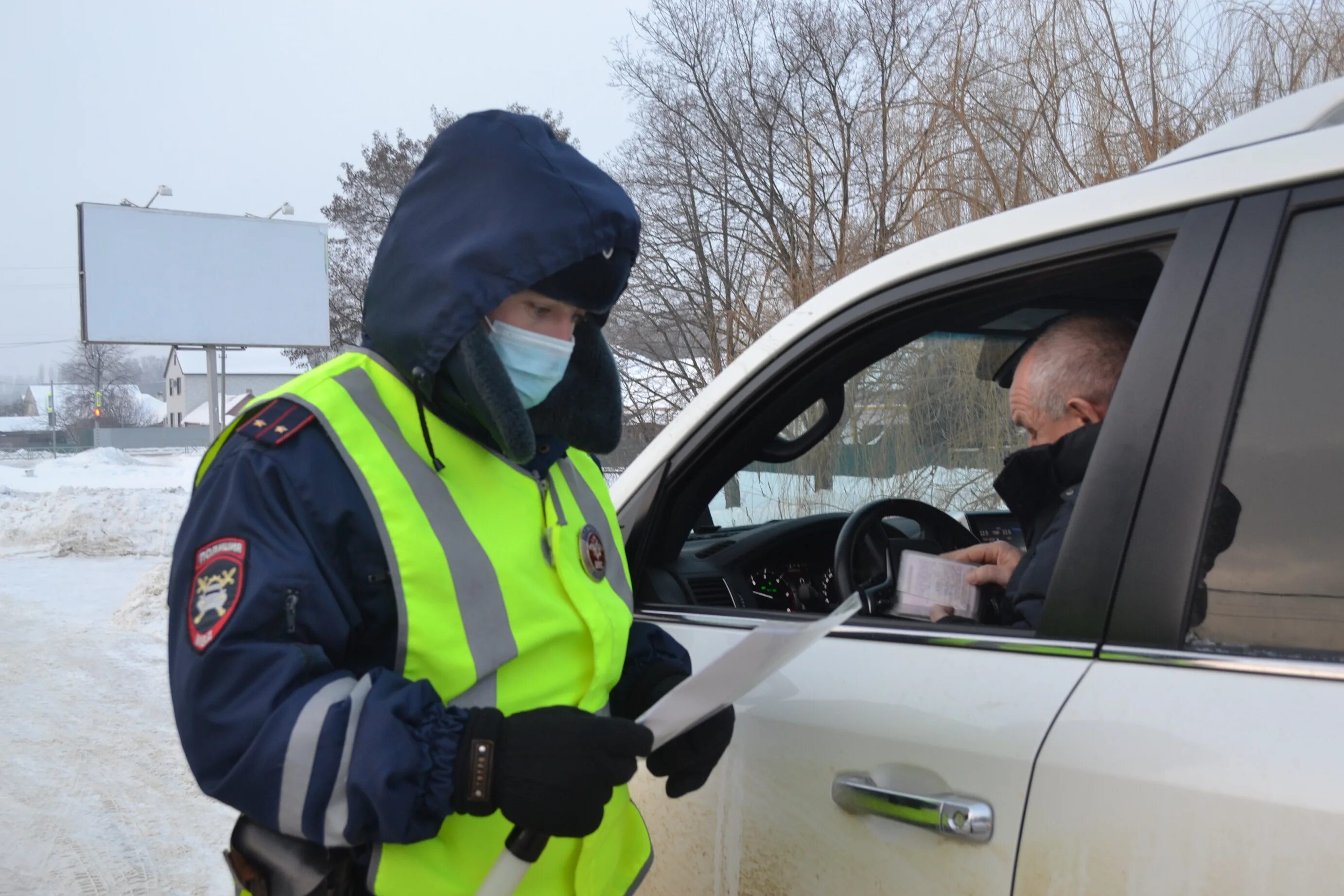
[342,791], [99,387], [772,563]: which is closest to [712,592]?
[772,563]

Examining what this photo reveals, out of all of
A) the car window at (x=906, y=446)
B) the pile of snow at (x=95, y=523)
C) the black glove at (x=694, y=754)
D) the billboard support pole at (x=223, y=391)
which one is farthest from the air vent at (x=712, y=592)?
the billboard support pole at (x=223, y=391)

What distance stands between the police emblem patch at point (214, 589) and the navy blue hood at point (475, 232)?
0.32 meters

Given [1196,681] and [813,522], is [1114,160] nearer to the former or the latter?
[813,522]

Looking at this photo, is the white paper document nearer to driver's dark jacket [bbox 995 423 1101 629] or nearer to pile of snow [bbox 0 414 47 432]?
driver's dark jacket [bbox 995 423 1101 629]

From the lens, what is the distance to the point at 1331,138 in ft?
4.08

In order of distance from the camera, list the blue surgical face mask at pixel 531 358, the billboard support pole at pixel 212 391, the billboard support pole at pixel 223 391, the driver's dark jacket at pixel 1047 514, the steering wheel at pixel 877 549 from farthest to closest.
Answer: the billboard support pole at pixel 223 391 < the billboard support pole at pixel 212 391 < the steering wheel at pixel 877 549 < the blue surgical face mask at pixel 531 358 < the driver's dark jacket at pixel 1047 514

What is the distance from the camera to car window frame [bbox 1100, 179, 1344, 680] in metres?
1.25

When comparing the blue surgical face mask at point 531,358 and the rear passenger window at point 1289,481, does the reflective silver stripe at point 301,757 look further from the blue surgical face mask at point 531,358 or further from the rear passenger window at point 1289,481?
the rear passenger window at point 1289,481

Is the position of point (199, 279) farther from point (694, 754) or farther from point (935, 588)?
point (694, 754)

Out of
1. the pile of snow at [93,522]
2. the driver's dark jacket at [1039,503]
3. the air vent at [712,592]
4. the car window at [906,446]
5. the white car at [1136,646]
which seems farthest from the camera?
the pile of snow at [93,522]

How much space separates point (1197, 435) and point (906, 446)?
1.58 meters

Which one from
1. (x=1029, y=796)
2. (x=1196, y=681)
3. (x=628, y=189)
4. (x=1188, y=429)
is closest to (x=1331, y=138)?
(x=1188, y=429)

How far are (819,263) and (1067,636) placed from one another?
1112cm

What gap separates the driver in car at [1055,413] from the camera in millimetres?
1915
